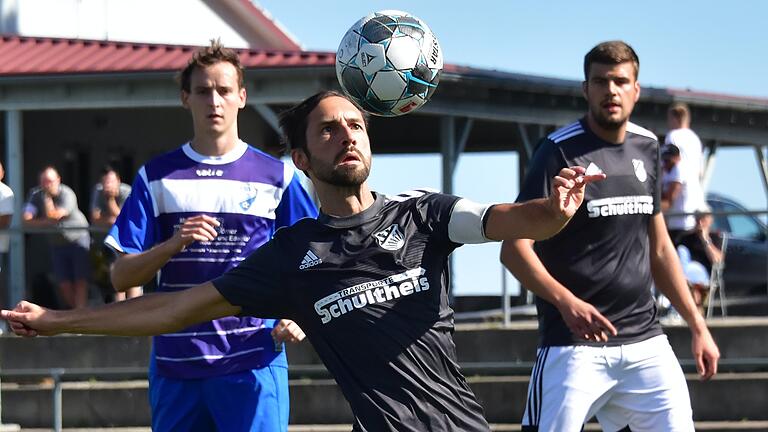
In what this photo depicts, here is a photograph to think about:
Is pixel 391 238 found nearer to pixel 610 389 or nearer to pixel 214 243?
pixel 214 243

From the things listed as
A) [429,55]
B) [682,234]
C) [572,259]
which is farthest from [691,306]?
[682,234]

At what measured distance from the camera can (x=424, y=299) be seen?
4770 millimetres

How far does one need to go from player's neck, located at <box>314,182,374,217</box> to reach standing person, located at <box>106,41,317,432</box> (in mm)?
1206

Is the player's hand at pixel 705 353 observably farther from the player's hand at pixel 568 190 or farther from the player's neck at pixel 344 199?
the player's hand at pixel 568 190

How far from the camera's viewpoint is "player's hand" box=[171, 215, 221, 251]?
220 inches

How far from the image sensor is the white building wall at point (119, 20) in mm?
22375

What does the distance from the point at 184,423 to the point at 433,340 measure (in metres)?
1.78

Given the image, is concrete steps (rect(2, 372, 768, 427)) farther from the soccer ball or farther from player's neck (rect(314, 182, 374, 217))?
player's neck (rect(314, 182, 374, 217))

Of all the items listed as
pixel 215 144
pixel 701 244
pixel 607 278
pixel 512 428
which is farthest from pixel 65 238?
pixel 607 278

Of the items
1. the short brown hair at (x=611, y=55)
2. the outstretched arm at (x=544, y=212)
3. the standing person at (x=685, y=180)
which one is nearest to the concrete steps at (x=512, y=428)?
the standing person at (x=685, y=180)

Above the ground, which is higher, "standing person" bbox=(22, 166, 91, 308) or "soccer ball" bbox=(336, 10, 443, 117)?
"soccer ball" bbox=(336, 10, 443, 117)

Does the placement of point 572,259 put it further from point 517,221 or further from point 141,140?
point 141,140

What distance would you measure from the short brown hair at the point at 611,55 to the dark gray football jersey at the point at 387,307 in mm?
2135

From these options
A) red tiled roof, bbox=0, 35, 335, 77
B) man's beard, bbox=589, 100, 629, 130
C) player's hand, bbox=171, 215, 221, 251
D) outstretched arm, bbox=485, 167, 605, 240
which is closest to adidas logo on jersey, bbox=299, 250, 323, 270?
outstretched arm, bbox=485, 167, 605, 240
